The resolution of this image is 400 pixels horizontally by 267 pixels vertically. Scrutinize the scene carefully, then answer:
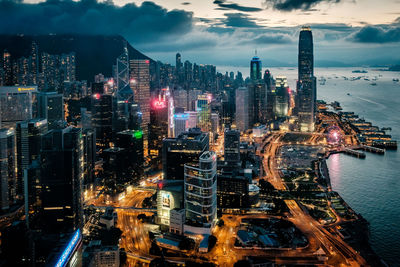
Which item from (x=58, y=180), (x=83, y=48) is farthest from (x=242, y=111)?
(x=58, y=180)

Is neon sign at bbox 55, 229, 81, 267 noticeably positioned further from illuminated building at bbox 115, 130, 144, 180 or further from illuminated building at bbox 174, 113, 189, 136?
illuminated building at bbox 174, 113, 189, 136

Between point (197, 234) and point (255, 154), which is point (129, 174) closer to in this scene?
point (197, 234)

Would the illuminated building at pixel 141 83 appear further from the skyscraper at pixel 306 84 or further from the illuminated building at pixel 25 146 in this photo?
the illuminated building at pixel 25 146

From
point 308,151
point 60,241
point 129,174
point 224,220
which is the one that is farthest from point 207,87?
point 60,241

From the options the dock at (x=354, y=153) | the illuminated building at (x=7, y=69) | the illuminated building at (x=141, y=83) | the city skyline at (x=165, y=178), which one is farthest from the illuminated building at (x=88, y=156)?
the dock at (x=354, y=153)

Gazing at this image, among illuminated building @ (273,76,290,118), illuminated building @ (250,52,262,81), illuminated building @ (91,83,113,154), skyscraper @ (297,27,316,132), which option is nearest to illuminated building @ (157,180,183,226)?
illuminated building @ (91,83,113,154)
